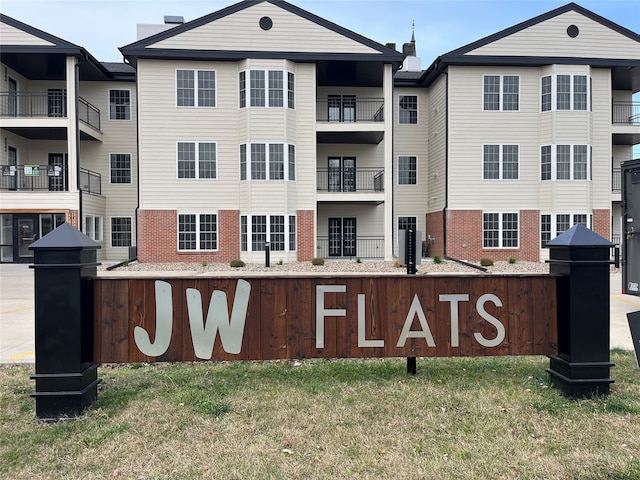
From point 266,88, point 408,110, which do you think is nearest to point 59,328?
point 266,88

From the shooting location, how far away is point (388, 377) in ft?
18.0

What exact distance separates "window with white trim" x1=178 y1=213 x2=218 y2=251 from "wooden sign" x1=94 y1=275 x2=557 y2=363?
18388 millimetres

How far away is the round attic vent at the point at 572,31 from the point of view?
2338 centimetres

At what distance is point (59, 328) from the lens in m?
4.43

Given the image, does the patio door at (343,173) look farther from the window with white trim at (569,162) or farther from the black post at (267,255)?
the window with white trim at (569,162)

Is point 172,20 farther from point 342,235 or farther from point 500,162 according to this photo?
point 500,162

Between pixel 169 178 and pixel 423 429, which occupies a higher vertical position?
pixel 169 178

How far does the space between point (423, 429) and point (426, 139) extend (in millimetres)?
25663

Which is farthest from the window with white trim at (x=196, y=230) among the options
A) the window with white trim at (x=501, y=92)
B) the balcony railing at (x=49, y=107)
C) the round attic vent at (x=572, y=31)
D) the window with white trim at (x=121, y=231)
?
the round attic vent at (x=572, y=31)

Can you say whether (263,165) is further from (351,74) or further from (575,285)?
(575,285)

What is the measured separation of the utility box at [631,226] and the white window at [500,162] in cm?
A: 1316

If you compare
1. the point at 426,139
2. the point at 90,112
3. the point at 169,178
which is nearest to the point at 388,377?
the point at 169,178

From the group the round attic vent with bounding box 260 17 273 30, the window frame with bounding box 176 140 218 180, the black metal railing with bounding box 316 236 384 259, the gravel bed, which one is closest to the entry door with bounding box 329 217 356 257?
the black metal railing with bounding box 316 236 384 259

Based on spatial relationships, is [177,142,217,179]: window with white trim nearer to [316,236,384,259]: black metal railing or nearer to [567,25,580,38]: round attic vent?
[316,236,384,259]: black metal railing
